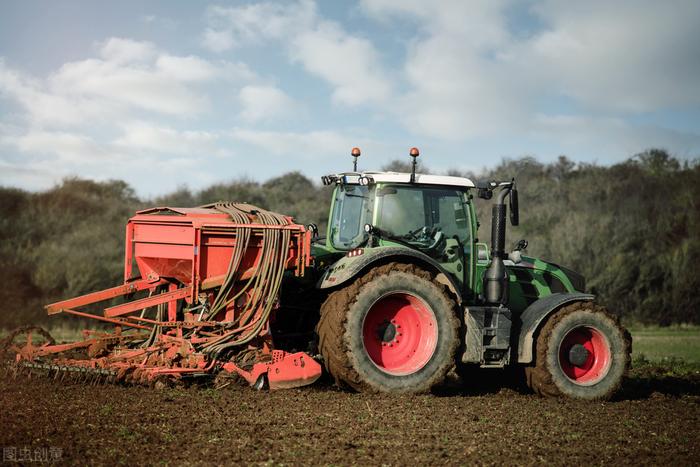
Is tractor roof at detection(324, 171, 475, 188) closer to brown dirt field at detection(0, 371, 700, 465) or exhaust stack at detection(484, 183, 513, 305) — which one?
exhaust stack at detection(484, 183, 513, 305)

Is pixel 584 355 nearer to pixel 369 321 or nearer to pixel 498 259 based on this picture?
pixel 498 259

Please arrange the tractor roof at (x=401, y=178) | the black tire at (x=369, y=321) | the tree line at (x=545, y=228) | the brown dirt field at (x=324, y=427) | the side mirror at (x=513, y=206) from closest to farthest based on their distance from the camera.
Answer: the brown dirt field at (x=324, y=427) < the black tire at (x=369, y=321) < the side mirror at (x=513, y=206) < the tractor roof at (x=401, y=178) < the tree line at (x=545, y=228)

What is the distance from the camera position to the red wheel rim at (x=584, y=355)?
8766mm

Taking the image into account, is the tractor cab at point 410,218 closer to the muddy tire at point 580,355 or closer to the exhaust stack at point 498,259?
the exhaust stack at point 498,259

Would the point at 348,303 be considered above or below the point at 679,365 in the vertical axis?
above

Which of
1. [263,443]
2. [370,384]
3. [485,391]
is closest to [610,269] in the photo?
[485,391]

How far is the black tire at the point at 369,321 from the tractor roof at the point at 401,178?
3.51ft

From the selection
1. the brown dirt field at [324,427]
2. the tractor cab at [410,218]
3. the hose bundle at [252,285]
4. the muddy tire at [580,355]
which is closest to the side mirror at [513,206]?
the tractor cab at [410,218]

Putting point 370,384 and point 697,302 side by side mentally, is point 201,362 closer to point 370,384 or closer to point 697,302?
point 370,384

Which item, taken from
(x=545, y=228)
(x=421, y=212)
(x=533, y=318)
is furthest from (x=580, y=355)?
(x=545, y=228)

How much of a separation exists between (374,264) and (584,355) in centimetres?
276

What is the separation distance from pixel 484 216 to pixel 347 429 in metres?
19.3

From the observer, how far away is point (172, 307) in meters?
8.12

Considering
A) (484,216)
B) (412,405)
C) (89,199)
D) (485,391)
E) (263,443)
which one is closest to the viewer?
(263,443)
